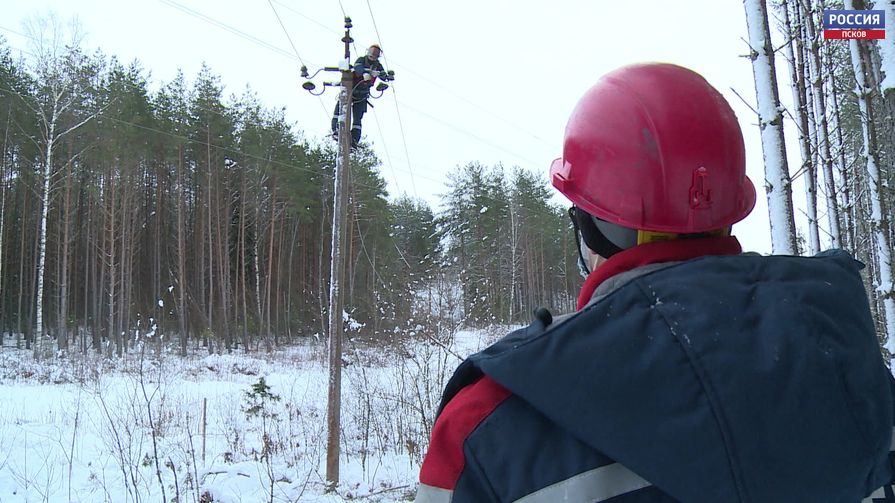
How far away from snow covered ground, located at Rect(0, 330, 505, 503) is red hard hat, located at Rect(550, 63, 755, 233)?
5.05m

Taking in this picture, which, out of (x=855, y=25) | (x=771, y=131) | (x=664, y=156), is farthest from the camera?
(x=855, y=25)

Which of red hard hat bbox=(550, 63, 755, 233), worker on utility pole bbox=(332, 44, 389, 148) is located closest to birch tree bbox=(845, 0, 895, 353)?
red hard hat bbox=(550, 63, 755, 233)

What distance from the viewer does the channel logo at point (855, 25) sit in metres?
5.25

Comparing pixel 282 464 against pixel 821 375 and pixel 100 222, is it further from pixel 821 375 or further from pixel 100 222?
pixel 100 222

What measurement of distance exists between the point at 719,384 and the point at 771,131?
14.7ft

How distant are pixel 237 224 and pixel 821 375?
34.8 m

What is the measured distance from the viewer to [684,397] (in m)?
0.73

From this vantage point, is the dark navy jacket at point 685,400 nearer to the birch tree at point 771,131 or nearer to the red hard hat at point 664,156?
the red hard hat at point 664,156

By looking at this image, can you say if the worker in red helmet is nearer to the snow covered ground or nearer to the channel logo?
the snow covered ground

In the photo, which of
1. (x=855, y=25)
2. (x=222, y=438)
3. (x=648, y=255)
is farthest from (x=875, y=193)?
(x=222, y=438)

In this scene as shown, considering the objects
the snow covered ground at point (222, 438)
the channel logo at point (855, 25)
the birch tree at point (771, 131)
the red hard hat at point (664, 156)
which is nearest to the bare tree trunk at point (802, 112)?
the channel logo at point (855, 25)

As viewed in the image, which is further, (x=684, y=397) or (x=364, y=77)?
(x=364, y=77)

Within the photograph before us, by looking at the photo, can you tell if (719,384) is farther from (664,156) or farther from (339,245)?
(339,245)

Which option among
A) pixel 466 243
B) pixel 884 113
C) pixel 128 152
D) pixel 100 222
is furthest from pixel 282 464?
pixel 466 243
